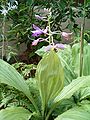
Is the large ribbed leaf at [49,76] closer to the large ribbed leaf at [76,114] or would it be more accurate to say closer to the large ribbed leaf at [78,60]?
the large ribbed leaf at [76,114]

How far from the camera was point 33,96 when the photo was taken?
1635 mm

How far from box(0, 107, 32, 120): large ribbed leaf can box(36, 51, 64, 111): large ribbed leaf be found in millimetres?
113

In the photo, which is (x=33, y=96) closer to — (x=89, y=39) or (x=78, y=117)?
(x=78, y=117)

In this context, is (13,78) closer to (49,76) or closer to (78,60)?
(49,76)

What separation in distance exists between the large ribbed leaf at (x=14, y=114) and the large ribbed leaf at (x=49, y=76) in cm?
11

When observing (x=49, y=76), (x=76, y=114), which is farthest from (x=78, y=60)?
(x=76, y=114)

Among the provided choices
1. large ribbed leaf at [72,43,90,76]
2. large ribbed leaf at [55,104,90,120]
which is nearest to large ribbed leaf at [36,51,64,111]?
large ribbed leaf at [55,104,90,120]

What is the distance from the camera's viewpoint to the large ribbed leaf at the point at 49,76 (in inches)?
57.7

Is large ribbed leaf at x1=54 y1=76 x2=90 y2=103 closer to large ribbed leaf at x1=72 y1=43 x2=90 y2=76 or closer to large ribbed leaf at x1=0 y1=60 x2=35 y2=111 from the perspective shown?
large ribbed leaf at x1=0 y1=60 x2=35 y2=111

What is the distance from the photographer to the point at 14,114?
1.45 m

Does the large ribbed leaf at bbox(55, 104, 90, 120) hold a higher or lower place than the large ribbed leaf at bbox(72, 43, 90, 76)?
lower

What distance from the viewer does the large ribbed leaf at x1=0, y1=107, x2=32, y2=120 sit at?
142 cm

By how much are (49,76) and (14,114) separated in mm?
230

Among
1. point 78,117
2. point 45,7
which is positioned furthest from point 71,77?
point 45,7
